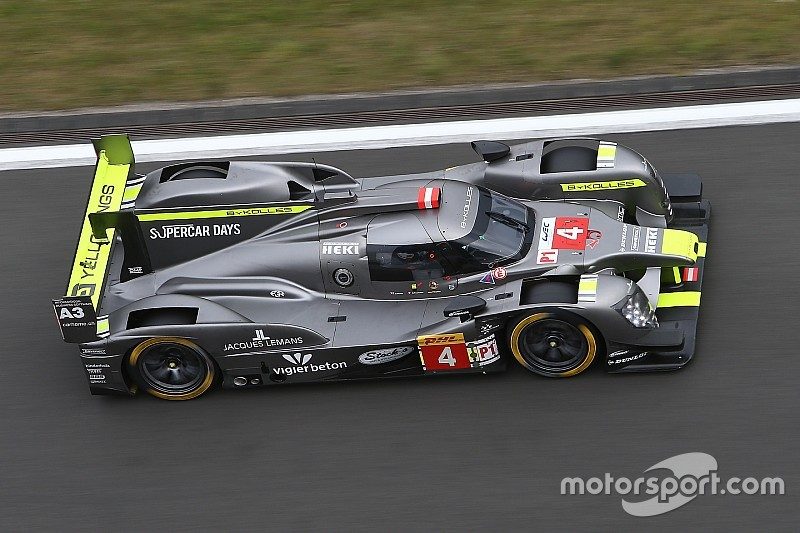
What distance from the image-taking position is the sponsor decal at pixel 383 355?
998 centimetres

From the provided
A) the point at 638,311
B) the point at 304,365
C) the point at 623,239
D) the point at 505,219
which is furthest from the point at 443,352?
the point at 623,239

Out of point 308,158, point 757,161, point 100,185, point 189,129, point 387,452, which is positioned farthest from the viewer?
point 189,129

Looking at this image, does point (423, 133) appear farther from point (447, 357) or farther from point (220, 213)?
point (447, 357)

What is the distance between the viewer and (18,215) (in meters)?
13.5

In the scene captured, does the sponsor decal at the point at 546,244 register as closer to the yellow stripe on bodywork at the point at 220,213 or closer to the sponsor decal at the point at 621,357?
the sponsor decal at the point at 621,357

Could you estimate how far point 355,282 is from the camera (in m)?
10.4

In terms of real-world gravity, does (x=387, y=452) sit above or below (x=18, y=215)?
below

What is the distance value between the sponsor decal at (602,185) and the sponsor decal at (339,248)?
2.43 m

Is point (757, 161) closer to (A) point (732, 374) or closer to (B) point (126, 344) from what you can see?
(A) point (732, 374)

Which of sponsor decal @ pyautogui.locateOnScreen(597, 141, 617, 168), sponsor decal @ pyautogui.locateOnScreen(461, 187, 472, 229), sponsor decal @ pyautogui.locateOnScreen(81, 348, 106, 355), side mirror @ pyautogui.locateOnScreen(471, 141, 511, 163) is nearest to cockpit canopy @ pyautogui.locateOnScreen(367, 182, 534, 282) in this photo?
sponsor decal @ pyautogui.locateOnScreen(461, 187, 472, 229)

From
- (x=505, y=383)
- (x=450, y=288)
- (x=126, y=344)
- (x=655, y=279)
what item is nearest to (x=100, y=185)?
(x=126, y=344)

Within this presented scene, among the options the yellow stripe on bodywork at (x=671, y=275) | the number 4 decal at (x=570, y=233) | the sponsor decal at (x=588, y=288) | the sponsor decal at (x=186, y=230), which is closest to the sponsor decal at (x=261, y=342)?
the sponsor decal at (x=186, y=230)

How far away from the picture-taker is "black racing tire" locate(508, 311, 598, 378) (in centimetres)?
973

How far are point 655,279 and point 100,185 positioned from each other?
5.55 metres
